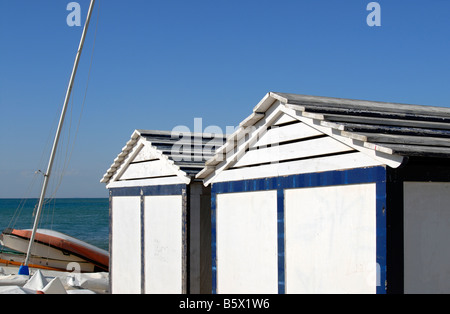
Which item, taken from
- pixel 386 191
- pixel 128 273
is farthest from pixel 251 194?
pixel 128 273

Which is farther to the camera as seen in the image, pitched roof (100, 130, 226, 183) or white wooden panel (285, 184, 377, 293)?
pitched roof (100, 130, 226, 183)

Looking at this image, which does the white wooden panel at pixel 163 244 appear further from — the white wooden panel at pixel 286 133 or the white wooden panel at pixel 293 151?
the white wooden panel at pixel 286 133

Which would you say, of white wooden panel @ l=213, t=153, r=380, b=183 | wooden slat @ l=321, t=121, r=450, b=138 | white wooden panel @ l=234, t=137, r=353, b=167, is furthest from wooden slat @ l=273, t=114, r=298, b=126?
wooden slat @ l=321, t=121, r=450, b=138

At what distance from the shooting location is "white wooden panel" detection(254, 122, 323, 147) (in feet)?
28.0

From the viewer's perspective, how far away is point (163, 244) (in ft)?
41.3

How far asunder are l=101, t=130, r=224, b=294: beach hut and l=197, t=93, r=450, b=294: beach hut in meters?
1.17

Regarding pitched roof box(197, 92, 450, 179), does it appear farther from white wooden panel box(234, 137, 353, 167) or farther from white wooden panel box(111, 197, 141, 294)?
white wooden panel box(111, 197, 141, 294)

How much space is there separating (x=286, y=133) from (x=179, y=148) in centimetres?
454

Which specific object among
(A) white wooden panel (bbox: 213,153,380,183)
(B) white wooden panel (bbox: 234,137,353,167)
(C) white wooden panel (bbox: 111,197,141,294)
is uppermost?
(B) white wooden panel (bbox: 234,137,353,167)

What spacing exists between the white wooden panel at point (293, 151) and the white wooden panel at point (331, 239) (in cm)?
50

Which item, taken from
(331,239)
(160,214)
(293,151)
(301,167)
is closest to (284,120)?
(293,151)
